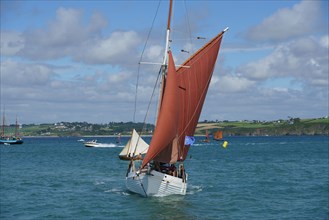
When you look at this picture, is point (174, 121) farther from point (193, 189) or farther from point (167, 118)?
point (193, 189)

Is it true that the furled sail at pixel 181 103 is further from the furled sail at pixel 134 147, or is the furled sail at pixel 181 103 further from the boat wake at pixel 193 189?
the furled sail at pixel 134 147

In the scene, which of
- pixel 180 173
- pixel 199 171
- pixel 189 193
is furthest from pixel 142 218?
pixel 199 171

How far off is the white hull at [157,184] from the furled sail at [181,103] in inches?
66.0

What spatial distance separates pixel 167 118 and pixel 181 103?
3.60 meters

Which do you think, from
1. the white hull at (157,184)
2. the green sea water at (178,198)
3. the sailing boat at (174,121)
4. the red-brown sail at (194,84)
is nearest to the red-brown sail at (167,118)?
the sailing boat at (174,121)

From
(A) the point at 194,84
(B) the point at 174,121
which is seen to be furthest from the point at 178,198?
(A) the point at 194,84

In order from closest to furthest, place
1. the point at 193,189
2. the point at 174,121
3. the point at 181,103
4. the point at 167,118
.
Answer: the point at 167,118 → the point at 174,121 → the point at 181,103 → the point at 193,189

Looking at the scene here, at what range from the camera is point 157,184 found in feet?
168

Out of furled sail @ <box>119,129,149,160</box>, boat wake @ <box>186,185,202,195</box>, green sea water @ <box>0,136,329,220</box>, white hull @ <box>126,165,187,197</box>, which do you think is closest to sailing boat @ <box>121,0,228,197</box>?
white hull @ <box>126,165,187,197</box>

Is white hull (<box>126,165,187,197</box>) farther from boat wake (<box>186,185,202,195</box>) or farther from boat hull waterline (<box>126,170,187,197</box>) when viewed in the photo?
boat wake (<box>186,185,202,195</box>)

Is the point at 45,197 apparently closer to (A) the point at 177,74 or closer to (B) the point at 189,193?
(B) the point at 189,193

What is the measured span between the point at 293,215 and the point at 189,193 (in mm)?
14099

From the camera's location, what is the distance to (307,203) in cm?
5100

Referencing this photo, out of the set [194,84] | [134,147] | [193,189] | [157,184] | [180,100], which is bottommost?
[193,189]
